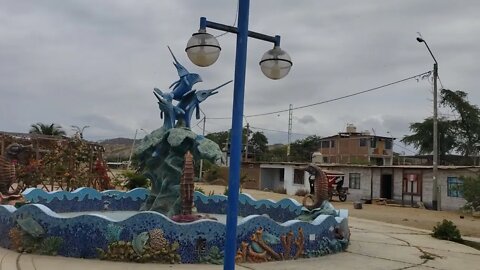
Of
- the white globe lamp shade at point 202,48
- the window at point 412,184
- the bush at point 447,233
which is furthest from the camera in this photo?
the window at point 412,184

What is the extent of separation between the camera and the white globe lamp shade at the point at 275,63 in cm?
469

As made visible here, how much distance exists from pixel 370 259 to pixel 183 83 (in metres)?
6.19

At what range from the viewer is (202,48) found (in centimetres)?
432

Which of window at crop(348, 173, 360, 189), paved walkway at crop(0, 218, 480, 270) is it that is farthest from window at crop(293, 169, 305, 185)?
paved walkway at crop(0, 218, 480, 270)

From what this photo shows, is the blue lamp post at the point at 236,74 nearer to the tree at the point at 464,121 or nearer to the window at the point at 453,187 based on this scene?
the window at the point at 453,187

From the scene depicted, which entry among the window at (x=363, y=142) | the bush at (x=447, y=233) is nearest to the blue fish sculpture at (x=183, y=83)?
the bush at (x=447, y=233)

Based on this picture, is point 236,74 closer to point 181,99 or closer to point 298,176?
point 181,99

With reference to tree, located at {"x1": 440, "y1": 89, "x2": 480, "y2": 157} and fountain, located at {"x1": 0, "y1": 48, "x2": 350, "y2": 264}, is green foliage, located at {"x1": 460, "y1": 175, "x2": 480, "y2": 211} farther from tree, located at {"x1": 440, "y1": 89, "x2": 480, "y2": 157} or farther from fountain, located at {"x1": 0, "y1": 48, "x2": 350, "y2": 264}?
tree, located at {"x1": 440, "y1": 89, "x2": 480, "y2": 157}

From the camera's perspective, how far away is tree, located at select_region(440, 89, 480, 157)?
41219mm

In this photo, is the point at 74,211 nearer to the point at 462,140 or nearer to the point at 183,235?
the point at 183,235

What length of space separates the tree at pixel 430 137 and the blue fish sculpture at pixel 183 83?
38956 mm

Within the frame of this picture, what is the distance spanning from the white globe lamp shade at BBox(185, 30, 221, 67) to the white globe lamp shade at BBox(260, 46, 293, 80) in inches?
22.4

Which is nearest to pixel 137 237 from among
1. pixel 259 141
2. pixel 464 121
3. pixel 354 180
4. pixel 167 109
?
pixel 167 109

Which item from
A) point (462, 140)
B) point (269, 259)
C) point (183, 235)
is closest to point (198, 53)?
point (183, 235)
